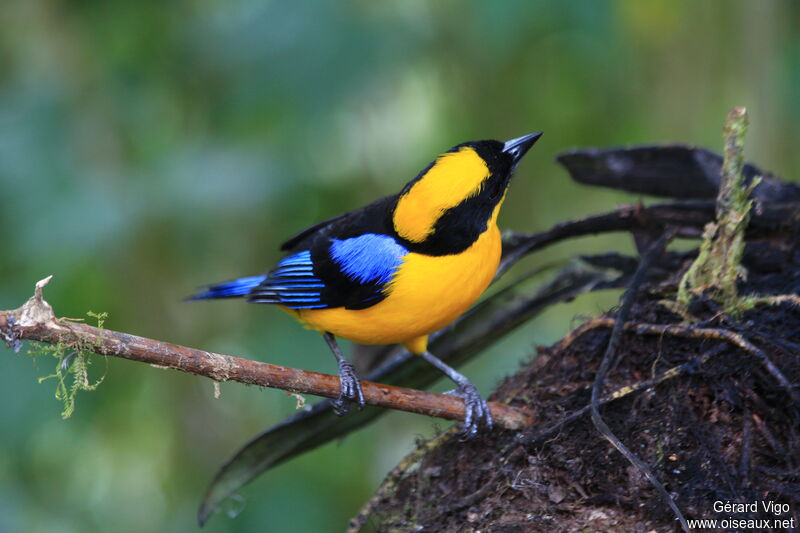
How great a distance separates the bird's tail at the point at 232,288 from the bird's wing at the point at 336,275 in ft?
0.64

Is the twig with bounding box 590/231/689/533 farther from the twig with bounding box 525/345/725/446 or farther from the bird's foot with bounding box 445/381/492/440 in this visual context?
the bird's foot with bounding box 445/381/492/440

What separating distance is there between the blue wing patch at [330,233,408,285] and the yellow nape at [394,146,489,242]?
8 cm

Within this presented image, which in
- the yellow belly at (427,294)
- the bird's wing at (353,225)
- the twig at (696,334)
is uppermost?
the bird's wing at (353,225)

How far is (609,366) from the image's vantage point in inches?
100

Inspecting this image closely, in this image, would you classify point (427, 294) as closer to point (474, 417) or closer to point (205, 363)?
point (474, 417)

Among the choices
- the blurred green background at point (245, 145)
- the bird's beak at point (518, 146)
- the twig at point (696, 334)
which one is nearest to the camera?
the twig at point (696, 334)

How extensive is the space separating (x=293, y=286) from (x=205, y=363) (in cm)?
110

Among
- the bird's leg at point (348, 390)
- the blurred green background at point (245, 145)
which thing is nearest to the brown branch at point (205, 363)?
the bird's leg at point (348, 390)

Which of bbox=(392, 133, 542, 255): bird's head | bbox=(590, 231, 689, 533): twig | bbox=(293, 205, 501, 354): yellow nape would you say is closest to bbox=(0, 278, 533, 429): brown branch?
bbox=(590, 231, 689, 533): twig

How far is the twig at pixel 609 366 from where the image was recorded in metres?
2.10

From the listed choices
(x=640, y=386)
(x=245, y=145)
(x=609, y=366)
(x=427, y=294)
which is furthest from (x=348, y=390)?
(x=245, y=145)

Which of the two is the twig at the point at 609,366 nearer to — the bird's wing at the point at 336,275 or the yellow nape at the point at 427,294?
the yellow nape at the point at 427,294

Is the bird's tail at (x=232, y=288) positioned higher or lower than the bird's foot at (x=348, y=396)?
higher

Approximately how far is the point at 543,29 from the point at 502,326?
1.97 metres
